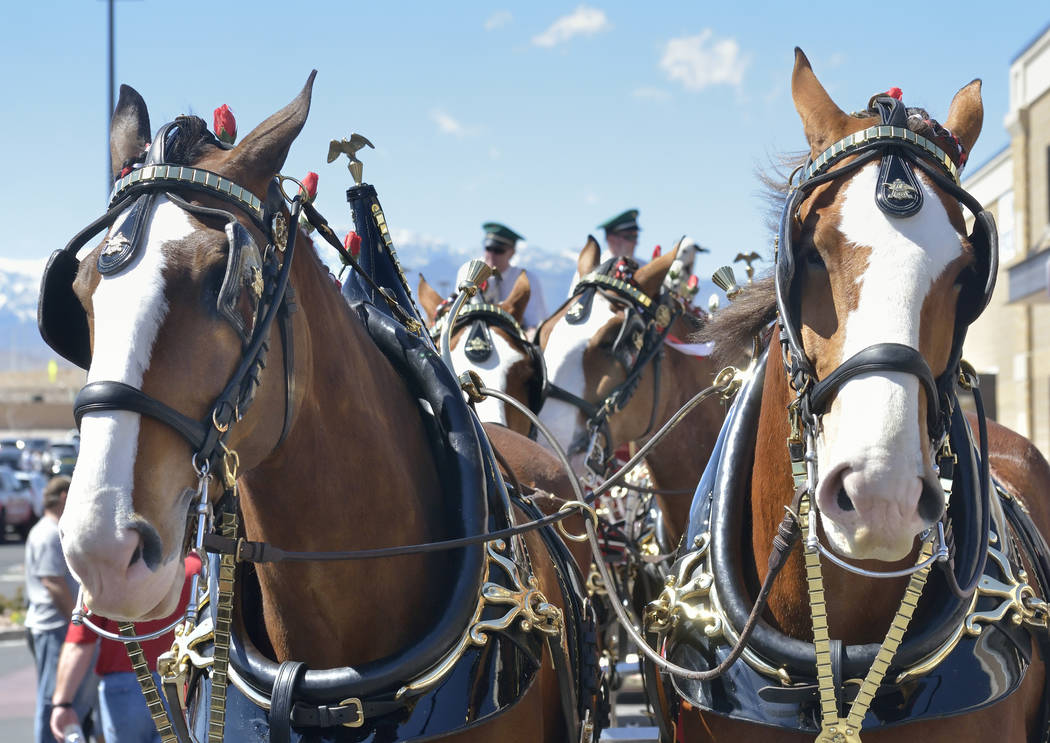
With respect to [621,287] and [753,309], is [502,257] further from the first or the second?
[753,309]

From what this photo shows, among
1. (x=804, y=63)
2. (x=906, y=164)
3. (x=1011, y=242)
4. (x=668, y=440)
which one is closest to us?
(x=906, y=164)

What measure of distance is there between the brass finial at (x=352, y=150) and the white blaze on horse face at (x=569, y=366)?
2.48 metres

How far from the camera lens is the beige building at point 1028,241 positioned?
24.1 meters

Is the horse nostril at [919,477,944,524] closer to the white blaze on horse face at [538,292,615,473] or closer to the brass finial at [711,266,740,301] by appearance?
the brass finial at [711,266,740,301]

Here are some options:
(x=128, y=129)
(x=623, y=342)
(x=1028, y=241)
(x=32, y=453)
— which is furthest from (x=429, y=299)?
(x=32, y=453)

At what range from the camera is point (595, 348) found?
6.17 meters

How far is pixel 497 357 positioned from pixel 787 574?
3.31 metres

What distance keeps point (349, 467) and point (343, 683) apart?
1.60 feet

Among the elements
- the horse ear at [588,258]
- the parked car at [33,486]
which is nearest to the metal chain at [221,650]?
the horse ear at [588,258]

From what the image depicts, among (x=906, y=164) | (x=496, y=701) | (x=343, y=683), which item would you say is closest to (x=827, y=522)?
(x=906, y=164)

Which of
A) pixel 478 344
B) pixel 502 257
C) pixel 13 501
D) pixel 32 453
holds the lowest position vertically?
pixel 13 501

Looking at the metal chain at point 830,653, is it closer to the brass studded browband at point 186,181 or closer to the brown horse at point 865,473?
the brown horse at point 865,473

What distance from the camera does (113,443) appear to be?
2006 mm

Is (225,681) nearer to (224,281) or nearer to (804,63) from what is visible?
(224,281)
